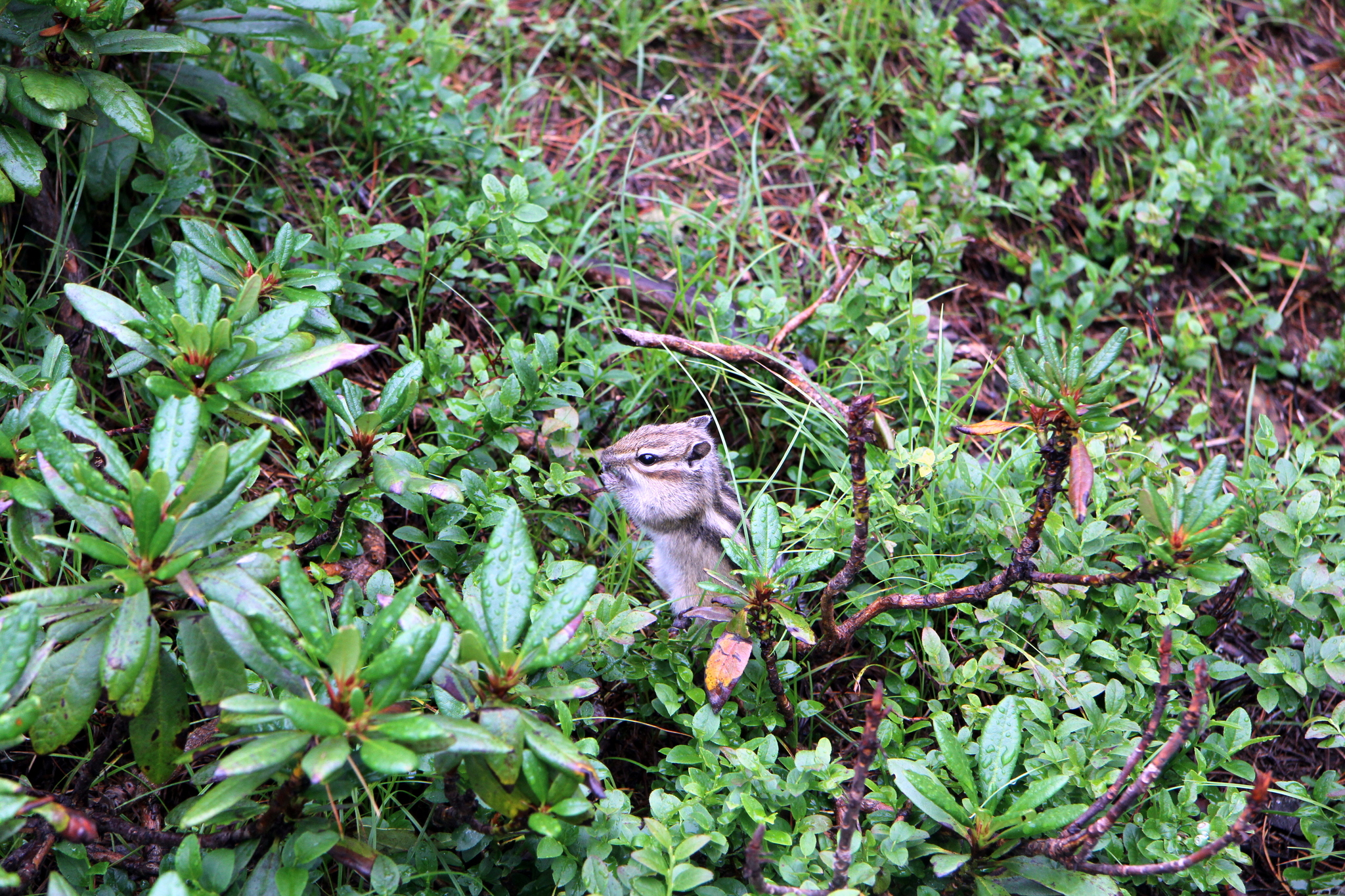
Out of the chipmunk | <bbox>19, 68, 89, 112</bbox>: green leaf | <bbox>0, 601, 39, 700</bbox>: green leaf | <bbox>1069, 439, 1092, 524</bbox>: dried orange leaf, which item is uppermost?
<bbox>19, 68, 89, 112</bbox>: green leaf

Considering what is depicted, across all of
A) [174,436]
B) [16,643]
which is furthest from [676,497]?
[16,643]

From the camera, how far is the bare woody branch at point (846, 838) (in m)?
2.07

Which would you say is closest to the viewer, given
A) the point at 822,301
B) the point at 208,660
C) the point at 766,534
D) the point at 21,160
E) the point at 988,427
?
the point at 208,660

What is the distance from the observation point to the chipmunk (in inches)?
142

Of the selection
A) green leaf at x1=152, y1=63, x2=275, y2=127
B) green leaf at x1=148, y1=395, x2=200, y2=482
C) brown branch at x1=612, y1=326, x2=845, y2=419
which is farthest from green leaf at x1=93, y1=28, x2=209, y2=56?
→ brown branch at x1=612, y1=326, x2=845, y2=419

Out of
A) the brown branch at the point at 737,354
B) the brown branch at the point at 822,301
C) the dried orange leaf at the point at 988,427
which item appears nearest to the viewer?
the dried orange leaf at the point at 988,427

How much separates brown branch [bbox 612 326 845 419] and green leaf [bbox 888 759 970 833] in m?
1.54

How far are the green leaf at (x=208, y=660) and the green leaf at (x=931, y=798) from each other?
1.60 m

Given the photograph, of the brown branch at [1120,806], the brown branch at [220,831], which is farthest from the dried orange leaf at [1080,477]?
the brown branch at [220,831]

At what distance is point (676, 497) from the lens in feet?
12.0

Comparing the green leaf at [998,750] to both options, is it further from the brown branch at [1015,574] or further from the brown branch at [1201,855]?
the brown branch at [1015,574]

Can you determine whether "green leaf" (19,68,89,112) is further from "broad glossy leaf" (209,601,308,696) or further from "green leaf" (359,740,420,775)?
"green leaf" (359,740,420,775)

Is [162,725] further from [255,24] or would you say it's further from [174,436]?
[255,24]

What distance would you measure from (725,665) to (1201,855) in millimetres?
1193
